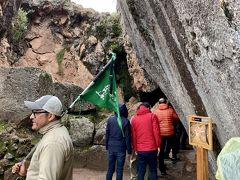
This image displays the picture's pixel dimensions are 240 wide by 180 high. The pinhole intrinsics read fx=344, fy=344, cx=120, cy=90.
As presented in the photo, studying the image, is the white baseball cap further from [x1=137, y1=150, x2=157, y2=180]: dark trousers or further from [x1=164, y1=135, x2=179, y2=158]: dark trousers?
[x1=164, y1=135, x2=179, y2=158]: dark trousers

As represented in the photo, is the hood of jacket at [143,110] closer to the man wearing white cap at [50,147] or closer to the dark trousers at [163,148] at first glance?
the dark trousers at [163,148]

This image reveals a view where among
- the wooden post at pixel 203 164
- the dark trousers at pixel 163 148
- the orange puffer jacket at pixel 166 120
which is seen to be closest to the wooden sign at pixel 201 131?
the wooden post at pixel 203 164

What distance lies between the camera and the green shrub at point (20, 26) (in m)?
17.8

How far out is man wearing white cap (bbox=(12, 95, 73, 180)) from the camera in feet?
10.1

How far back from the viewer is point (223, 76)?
155 inches

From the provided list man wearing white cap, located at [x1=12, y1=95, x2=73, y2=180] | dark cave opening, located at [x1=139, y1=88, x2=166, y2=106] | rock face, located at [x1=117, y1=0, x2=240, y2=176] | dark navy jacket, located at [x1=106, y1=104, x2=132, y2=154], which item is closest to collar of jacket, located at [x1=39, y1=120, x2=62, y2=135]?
man wearing white cap, located at [x1=12, y1=95, x2=73, y2=180]

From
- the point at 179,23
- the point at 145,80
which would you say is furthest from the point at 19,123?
the point at 145,80

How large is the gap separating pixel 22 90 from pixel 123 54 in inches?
346

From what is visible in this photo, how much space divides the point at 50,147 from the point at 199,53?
2322 mm

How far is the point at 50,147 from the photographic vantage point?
3.13m

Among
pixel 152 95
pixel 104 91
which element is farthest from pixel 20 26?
pixel 104 91

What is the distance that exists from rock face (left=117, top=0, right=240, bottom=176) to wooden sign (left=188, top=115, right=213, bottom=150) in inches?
6.6

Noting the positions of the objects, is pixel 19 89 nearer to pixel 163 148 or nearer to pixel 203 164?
pixel 163 148

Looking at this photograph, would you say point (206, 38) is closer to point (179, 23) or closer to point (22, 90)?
point (179, 23)
